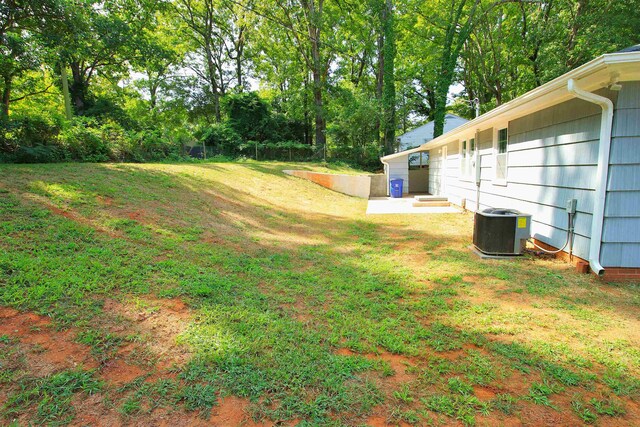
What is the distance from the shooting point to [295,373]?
84.5 inches

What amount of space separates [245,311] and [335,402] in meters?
1.31

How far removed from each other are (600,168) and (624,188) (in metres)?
0.36

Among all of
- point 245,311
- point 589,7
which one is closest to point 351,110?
point 589,7

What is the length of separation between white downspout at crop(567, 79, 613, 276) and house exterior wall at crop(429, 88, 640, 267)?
0.08m

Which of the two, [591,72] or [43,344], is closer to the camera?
Answer: [43,344]

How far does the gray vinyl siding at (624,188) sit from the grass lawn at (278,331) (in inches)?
16.4

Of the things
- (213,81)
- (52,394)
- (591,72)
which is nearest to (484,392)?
(52,394)

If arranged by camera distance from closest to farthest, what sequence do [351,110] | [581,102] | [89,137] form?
1. [581,102]
2. [89,137]
3. [351,110]

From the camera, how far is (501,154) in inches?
269

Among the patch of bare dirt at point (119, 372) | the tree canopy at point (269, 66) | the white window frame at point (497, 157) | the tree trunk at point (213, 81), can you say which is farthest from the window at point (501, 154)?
the tree trunk at point (213, 81)

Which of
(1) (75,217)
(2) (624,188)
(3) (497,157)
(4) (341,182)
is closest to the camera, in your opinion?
(2) (624,188)

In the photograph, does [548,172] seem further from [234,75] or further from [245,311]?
[234,75]

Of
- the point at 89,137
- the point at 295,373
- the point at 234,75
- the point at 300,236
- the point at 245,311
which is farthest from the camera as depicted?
the point at 234,75

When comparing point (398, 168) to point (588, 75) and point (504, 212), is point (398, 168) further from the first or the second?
point (588, 75)
